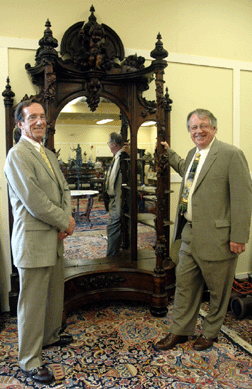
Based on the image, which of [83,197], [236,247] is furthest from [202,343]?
[83,197]

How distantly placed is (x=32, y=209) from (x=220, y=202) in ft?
4.27

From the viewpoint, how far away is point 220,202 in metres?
2.40

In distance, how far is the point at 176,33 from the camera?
365 centimetres

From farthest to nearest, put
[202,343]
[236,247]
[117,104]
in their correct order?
[117,104]
[202,343]
[236,247]

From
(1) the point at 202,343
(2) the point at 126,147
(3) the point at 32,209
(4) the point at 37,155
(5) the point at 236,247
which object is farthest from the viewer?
(2) the point at 126,147

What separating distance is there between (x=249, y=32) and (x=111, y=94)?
204 centimetres

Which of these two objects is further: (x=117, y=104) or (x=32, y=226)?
(x=117, y=104)

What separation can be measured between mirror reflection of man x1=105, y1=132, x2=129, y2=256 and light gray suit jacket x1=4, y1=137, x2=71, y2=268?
3.86 feet

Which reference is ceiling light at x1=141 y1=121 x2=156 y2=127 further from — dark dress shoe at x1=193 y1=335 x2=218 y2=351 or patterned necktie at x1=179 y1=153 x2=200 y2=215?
dark dress shoe at x1=193 y1=335 x2=218 y2=351

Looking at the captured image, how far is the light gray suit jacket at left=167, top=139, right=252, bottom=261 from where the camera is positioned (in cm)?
235

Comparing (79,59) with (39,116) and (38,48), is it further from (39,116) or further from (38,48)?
(39,116)

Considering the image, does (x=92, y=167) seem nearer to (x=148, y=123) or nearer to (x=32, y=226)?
(x=148, y=123)

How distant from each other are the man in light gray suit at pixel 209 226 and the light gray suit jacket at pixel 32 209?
956mm

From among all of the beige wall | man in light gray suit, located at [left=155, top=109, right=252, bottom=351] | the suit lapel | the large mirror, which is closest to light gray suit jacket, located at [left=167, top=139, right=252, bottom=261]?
man in light gray suit, located at [left=155, top=109, right=252, bottom=351]
